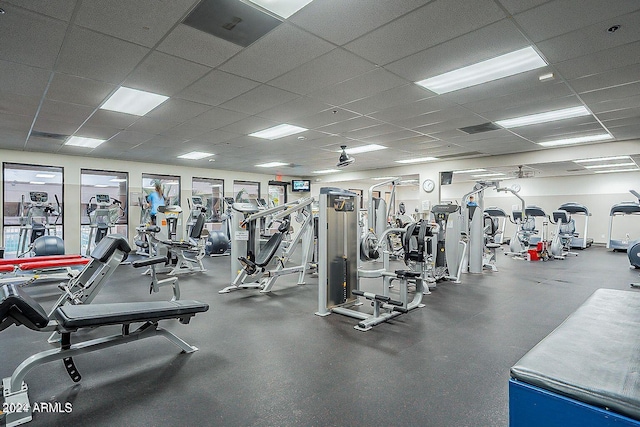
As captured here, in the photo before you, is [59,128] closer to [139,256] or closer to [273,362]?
[139,256]

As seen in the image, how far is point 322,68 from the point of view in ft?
11.2

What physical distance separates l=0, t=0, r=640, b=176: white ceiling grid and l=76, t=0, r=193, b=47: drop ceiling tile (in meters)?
0.01

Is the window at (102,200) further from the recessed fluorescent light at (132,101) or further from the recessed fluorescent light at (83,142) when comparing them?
the recessed fluorescent light at (132,101)

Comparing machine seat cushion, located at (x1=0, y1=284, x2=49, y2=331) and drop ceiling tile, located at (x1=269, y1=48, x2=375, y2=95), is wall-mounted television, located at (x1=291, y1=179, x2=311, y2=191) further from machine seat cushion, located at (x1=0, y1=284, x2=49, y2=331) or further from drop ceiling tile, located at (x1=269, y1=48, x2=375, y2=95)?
machine seat cushion, located at (x1=0, y1=284, x2=49, y2=331)

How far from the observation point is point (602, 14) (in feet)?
8.05

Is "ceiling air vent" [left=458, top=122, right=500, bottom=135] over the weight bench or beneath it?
over

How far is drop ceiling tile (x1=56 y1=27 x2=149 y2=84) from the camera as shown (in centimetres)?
278

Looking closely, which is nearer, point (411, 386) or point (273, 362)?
point (411, 386)

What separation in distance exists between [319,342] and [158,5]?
2901 mm

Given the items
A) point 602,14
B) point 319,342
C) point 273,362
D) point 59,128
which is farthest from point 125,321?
point 59,128

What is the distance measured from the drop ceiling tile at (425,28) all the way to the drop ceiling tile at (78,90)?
2.86 metres

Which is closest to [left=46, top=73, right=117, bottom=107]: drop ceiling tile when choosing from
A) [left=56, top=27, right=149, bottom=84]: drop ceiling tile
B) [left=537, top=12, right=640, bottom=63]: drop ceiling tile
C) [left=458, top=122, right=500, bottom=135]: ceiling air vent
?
[left=56, top=27, right=149, bottom=84]: drop ceiling tile

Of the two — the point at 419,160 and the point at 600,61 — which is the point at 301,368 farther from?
the point at 419,160

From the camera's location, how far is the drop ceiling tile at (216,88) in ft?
12.0
